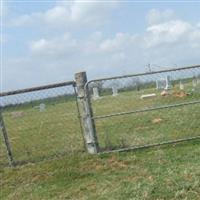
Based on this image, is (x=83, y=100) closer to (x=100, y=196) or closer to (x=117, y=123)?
(x=100, y=196)

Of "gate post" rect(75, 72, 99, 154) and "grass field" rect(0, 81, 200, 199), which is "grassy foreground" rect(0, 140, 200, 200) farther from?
"gate post" rect(75, 72, 99, 154)

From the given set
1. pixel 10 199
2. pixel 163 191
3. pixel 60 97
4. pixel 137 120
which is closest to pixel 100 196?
pixel 163 191

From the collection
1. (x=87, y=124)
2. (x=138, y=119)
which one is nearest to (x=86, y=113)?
(x=87, y=124)

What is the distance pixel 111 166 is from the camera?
849 cm

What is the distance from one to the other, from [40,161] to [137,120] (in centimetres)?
506

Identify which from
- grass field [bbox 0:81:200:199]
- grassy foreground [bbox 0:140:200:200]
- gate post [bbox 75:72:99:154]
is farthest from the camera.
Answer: gate post [bbox 75:72:99:154]

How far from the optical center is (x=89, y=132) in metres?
9.45

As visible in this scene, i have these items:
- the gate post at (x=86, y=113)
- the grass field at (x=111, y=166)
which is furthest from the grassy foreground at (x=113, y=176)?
the gate post at (x=86, y=113)

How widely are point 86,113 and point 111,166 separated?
1328mm

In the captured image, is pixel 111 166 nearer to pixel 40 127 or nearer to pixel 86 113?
pixel 86 113

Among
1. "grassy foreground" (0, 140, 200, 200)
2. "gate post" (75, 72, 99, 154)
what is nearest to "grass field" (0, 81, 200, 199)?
"grassy foreground" (0, 140, 200, 200)

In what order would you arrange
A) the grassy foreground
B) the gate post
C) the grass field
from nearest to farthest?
the grassy foreground
the grass field
the gate post

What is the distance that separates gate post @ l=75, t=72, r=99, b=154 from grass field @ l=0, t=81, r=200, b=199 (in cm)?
25

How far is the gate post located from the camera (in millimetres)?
9336
